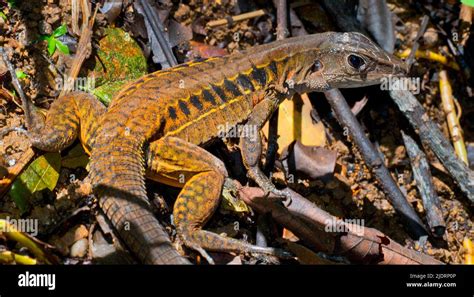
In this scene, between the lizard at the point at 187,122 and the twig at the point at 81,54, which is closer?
the lizard at the point at 187,122

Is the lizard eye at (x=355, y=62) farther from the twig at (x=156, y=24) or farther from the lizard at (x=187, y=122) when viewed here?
the twig at (x=156, y=24)

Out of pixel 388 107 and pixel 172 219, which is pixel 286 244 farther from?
pixel 388 107

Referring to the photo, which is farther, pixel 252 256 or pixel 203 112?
pixel 203 112

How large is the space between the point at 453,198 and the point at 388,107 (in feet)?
4.16

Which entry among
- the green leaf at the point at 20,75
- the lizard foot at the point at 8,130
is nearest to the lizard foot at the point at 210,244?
the lizard foot at the point at 8,130

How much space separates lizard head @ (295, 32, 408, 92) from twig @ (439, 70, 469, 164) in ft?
5.41

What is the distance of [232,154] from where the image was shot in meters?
5.59

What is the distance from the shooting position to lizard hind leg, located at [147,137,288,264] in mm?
4500

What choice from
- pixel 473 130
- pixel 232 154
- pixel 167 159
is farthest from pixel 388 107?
pixel 167 159

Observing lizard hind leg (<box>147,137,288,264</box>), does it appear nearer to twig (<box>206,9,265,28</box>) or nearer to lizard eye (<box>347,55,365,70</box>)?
lizard eye (<box>347,55,365,70</box>)

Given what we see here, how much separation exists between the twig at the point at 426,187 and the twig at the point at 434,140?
0.67 feet

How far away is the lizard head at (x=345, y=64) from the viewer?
540 cm

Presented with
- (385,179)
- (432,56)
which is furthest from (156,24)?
(432,56)

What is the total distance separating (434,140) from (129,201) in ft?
11.6
